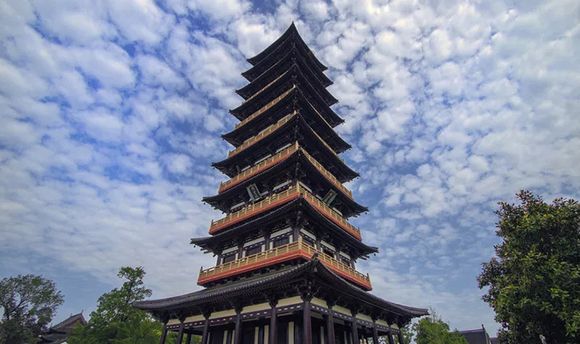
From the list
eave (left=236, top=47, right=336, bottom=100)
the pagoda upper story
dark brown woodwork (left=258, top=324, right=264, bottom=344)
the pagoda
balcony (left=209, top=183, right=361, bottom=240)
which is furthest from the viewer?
eave (left=236, top=47, right=336, bottom=100)

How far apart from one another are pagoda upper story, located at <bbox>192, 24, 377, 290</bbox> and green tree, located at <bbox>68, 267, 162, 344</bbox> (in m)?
11.9

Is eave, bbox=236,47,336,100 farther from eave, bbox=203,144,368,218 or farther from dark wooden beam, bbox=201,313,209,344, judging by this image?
dark wooden beam, bbox=201,313,209,344

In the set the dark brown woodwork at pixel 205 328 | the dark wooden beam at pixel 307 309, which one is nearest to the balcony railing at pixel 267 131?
the dark brown woodwork at pixel 205 328

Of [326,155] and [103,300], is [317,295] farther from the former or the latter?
[103,300]

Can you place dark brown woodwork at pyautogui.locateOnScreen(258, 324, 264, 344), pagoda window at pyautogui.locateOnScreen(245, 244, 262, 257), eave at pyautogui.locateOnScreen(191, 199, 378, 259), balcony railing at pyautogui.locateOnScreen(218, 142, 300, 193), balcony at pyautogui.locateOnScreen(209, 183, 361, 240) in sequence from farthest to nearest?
balcony railing at pyautogui.locateOnScreen(218, 142, 300, 193) → pagoda window at pyautogui.locateOnScreen(245, 244, 262, 257) → balcony at pyautogui.locateOnScreen(209, 183, 361, 240) → eave at pyautogui.locateOnScreen(191, 199, 378, 259) → dark brown woodwork at pyautogui.locateOnScreen(258, 324, 264, 344)

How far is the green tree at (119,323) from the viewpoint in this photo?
90.2 feet

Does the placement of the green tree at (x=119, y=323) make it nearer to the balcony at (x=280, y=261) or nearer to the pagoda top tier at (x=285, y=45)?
the balcony at (x=280, y=261)

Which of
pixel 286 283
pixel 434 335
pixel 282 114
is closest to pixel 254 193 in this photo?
pixel 282 114

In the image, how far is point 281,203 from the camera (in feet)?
71.4

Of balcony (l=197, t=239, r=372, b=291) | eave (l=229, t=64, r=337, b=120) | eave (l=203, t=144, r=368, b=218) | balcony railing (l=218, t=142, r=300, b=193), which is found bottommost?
balcony (l=197, t=239, r=372, b=291)

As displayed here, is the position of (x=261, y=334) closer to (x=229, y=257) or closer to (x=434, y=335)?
(x=229, y=257)

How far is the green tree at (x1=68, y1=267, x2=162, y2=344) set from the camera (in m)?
27.5

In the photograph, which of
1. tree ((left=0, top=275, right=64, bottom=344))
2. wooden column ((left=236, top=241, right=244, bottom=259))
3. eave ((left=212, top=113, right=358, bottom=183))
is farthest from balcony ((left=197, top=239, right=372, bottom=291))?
tree ((left=0, top=275, right=64, bottom=344))

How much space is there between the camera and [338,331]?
20344 millimetres
